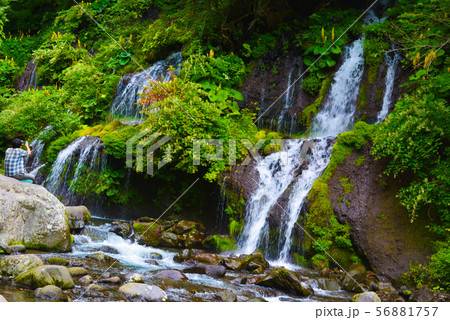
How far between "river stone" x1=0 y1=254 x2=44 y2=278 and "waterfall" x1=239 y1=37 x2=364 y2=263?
4736mm

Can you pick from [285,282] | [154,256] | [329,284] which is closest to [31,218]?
[154,256]

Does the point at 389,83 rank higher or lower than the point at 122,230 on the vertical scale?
higher

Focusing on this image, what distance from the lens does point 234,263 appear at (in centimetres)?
762

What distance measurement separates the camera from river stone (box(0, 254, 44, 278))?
543 centimetres

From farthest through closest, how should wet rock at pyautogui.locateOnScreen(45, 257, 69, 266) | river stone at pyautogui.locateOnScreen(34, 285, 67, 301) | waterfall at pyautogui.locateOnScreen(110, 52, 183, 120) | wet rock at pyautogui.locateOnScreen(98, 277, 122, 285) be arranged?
waterfall at pyautogui.locateOnScreen(110, 52, 183, 120)
wet rock at pyautogui.locateOnScreen(45, 257, 69, 266)
wet rock at pyautogui.locateOnScreen(98, 277, 122, 285)
river stone at pyautogui.locateOnScreen(34, 285, 67, 301)

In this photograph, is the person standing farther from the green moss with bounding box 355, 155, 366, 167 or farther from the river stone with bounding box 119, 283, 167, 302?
the green moss with bounding box 355, 155, 366, 167

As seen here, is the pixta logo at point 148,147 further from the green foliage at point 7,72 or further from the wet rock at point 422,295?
the green foliage at point 7,72

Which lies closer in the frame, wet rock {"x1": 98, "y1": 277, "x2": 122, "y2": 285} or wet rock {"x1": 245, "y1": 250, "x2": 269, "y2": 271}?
wet rock {"x1": 98, "y1": 277, "x2": 122, "y2": 285}

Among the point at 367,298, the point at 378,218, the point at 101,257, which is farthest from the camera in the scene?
the point at 378,218

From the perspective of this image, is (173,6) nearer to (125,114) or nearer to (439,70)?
(125,114)

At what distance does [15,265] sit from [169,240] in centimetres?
407

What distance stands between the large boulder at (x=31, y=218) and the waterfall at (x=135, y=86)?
7056 mm

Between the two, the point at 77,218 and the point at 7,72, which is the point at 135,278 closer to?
the point at 77,218

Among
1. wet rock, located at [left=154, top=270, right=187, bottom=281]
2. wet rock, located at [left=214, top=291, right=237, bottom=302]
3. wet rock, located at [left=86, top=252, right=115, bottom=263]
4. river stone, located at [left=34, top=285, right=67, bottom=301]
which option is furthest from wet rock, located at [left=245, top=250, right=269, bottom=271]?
river stone, located at [left=34, top=285, right=67, bottom=301]
